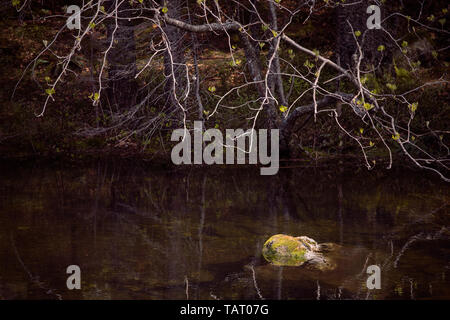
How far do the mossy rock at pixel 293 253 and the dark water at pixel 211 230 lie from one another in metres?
0.18

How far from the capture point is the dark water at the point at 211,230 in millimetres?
7582

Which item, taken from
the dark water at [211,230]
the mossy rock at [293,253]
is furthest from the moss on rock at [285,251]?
the dark water at [211,230]

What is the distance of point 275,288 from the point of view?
24.6 ft

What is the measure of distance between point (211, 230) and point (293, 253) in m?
1.91

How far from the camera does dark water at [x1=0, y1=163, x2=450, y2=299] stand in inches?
299

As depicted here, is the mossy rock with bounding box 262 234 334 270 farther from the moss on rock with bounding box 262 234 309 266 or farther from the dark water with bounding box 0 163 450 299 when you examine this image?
the dark water with bounding box 0 163 450 299

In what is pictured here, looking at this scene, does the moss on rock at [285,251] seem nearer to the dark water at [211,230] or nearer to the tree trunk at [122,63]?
the dark water at [211,230]

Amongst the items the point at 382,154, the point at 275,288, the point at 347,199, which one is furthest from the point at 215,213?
the point at 382,154

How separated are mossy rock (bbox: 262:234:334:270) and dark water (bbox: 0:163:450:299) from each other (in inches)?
6.9

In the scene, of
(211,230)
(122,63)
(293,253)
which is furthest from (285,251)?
(122,63)

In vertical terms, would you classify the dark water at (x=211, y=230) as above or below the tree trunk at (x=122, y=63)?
below

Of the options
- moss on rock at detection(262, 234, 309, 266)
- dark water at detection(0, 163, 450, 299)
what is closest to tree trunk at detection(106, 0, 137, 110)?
dark water at detection(0, 163, 450, 299)

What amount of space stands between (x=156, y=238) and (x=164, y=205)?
2.14m

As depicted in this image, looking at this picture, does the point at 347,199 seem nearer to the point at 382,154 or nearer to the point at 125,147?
the point at 382,154
